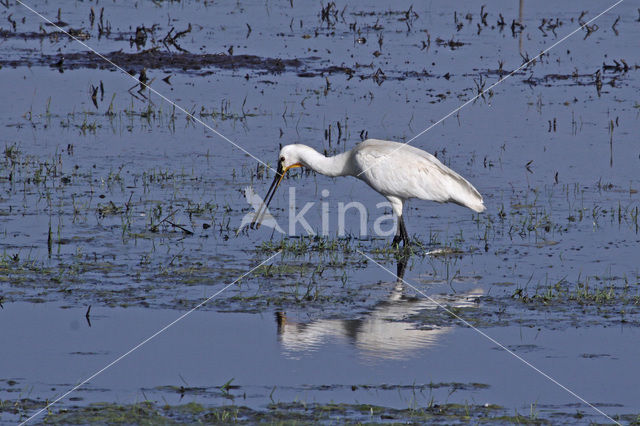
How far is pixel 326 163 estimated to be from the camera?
34.4 ft

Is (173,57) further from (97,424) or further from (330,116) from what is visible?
(97,424)

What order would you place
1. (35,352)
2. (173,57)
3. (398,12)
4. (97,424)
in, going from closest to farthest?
1. (97,424)
2. (35,352)
3. (173,57)
4. (398,12)

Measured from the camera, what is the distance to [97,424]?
5703mm

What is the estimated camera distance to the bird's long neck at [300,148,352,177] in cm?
1045

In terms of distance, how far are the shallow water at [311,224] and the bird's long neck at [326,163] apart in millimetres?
451

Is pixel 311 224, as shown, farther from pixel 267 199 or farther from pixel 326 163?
pixel 267 199

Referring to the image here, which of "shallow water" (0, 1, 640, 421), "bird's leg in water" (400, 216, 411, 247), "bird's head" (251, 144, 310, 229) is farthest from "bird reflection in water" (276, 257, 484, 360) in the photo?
"bird's head" (251, 144, 310, 229)

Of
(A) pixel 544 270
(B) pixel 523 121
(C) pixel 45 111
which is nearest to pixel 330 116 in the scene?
(B) pixel 523 121

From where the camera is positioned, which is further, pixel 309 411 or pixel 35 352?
pixel 35 352

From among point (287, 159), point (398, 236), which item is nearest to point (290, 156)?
point (287, 159)

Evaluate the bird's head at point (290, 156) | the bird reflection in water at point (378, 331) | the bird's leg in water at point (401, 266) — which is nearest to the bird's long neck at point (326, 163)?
the bird's head at point (290, 156)

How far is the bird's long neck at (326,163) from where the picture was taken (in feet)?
34.3

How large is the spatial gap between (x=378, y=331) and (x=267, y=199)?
370 cm

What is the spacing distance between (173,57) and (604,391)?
1280 centimetres
